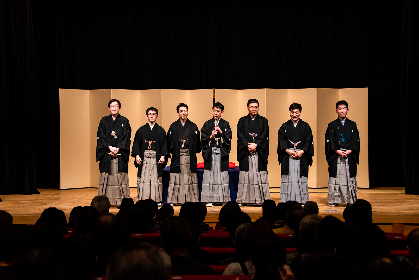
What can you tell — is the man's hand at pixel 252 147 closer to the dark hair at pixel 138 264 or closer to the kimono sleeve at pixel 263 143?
the kimono sleeve at pixel 263 143

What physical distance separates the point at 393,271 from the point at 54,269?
122 centimetres

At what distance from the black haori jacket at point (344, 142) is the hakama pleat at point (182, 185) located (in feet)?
7.06

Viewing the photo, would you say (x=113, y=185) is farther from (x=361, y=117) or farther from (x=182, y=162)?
(x=361, y=117)

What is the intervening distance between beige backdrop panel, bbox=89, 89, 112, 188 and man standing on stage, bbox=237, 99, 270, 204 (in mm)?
3402

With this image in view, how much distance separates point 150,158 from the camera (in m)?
6.75

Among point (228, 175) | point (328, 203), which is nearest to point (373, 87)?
point (328, 203)

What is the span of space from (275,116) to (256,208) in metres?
2.93

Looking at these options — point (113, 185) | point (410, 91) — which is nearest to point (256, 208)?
point (113, 185)

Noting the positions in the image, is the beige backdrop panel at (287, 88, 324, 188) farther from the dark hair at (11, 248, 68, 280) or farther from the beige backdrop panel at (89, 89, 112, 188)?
the dark hair at (11, 248, 68, 280)

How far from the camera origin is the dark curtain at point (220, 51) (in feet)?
29.2

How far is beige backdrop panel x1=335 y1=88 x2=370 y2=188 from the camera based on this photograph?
8711 mm

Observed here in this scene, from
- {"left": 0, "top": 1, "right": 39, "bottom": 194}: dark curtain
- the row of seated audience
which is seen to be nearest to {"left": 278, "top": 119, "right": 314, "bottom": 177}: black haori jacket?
the row of seated audience

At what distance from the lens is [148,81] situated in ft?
30.0

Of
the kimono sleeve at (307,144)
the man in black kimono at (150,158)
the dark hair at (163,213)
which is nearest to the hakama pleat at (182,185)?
the man in black kimono at (150,158)
